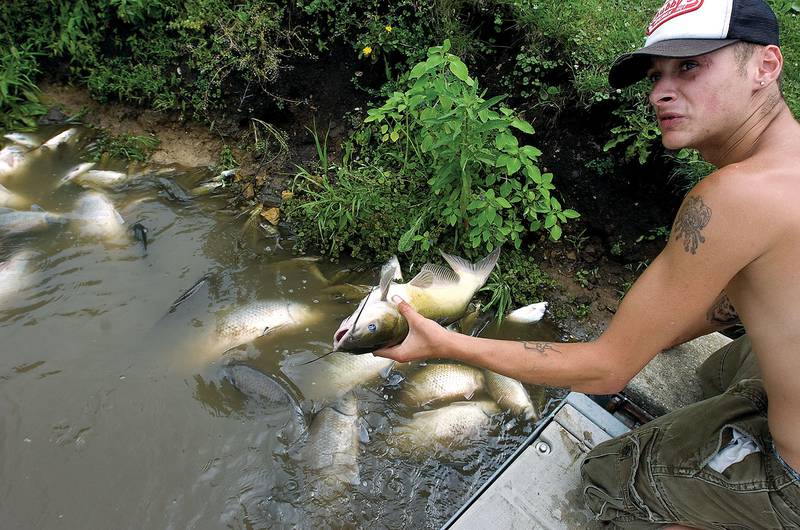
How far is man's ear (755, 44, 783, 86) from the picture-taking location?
1.91 m

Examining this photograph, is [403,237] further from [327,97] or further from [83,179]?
[83,179]

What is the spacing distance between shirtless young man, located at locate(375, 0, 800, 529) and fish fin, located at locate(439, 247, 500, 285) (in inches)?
56.9

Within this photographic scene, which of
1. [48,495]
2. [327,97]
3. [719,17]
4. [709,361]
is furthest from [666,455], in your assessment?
[327,97]

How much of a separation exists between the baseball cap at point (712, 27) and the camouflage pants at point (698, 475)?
150 cm

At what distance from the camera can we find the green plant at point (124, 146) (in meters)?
5.34

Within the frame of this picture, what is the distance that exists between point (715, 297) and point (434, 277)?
6.41 ft

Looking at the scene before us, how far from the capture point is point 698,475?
7.27 ft

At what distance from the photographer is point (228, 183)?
5.17m

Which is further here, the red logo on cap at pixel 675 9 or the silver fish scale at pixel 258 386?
the silver fish scale at pixel 258 386

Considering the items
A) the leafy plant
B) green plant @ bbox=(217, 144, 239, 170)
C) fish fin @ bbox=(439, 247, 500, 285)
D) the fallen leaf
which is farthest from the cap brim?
the leafy plant

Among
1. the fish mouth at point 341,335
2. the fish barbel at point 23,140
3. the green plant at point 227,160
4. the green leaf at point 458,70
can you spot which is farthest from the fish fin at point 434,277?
the fish barbel at point 23,140

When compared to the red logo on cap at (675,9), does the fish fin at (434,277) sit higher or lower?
lower

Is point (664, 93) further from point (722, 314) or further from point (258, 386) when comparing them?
point (258, 386)

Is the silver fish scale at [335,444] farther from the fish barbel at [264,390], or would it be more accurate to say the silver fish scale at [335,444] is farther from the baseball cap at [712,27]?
the baseball cap at [712,27]
